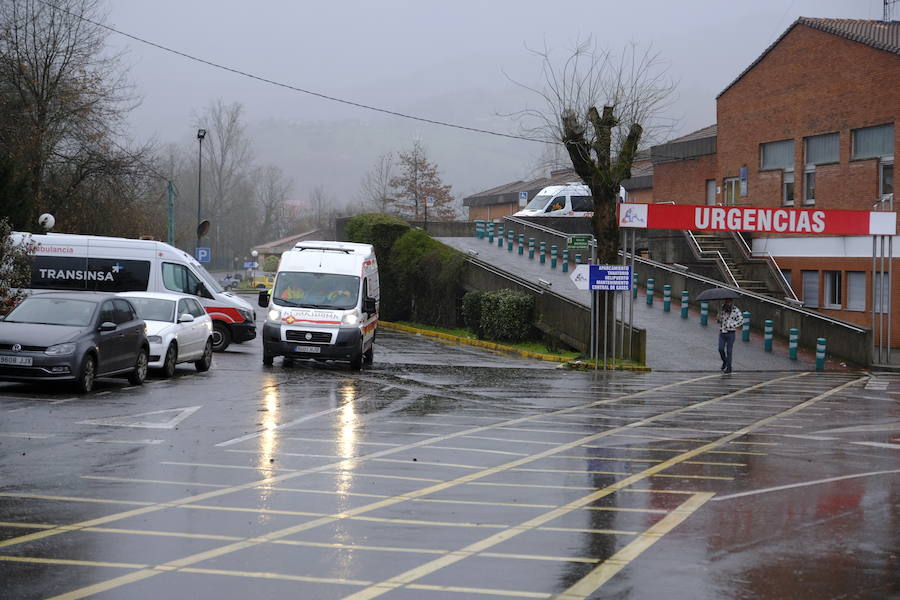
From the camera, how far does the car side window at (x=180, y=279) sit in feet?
88.1

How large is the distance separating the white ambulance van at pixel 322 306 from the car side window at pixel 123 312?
3696 mm

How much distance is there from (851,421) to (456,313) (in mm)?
22839

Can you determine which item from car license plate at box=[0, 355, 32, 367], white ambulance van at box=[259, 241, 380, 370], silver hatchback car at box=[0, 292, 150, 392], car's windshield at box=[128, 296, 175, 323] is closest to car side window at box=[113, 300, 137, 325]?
silver hatchback car at box=[0, 292, 150, 392]

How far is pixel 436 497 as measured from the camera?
30.5 ft

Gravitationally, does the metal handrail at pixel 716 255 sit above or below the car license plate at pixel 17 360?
above

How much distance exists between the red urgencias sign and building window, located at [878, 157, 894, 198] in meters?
5.60

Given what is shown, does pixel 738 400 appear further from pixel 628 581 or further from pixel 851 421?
pixel 628 581

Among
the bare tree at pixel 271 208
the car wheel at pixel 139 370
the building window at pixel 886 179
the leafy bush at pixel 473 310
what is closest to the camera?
the car wheel at pixel 139 370

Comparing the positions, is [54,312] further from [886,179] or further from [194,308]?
[886,179]

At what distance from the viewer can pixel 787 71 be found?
123 feet

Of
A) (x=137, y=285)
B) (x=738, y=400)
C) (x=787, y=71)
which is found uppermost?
(x=787, y=71)

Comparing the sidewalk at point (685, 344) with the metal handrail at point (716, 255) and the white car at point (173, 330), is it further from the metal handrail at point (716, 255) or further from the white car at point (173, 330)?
the white car at point (173, 330)

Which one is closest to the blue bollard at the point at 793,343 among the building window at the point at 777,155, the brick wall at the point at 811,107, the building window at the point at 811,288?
the building window at the point at 811,288

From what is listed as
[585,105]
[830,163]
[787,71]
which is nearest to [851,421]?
[585,105]
